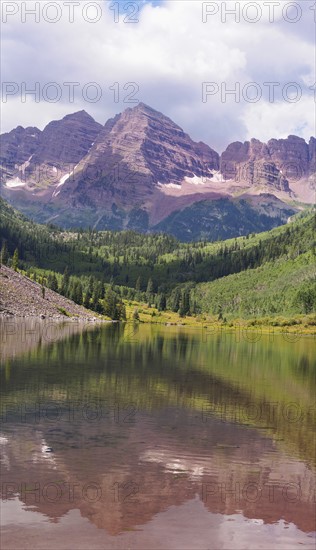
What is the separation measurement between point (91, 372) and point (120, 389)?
13013 millimetres

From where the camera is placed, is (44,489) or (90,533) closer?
(90,533)

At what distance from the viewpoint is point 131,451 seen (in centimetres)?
3622

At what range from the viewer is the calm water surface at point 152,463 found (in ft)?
80.0

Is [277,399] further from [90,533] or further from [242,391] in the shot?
[90,533]

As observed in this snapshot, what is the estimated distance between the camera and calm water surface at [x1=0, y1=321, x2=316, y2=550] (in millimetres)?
24375

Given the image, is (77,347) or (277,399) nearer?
(277,399)

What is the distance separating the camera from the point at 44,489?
2834 centimetres

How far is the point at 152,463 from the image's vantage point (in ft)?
111

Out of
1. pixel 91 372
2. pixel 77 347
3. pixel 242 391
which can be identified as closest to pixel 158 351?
pixel 77 347

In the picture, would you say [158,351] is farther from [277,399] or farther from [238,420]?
[238,420]

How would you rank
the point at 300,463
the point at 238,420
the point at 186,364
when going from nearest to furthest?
the point at 300,463
the point at 238,420
the point at 186,364

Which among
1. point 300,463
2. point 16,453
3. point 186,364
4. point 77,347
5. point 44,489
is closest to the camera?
point 44,489

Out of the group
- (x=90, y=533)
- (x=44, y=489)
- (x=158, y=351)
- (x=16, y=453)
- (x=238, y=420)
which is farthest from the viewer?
(x=158, y=351)

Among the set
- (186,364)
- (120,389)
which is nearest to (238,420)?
(120,389)
